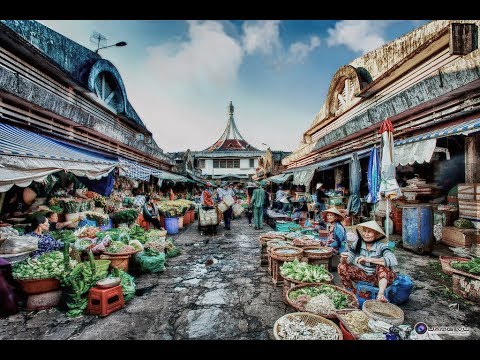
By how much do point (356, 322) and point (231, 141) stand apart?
142 feet

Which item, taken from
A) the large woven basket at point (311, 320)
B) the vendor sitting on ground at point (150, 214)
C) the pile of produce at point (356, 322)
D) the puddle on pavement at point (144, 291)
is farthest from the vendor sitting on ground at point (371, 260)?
the vendor sitting on ground at point (150, 214)

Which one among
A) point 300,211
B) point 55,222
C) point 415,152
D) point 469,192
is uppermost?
point 415,152

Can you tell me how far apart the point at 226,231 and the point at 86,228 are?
6.42m

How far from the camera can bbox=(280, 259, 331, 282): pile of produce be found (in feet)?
13.5

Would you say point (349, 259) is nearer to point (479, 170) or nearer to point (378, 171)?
point (378, 171)

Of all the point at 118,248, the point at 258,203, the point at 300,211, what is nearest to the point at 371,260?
the point at 118,248

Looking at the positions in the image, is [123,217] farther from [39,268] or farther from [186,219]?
[186,219]

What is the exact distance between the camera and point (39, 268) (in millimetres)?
3889

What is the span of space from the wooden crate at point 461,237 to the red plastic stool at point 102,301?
7.76 meters

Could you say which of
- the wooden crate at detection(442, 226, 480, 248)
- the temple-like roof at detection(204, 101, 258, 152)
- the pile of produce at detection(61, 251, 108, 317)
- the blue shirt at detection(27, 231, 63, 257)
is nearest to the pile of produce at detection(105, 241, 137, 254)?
the blue shirt at detection(27, 231, 63, 257)

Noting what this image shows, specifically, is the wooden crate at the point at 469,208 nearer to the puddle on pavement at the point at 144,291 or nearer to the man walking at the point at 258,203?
the man walking at the point at 258,203
